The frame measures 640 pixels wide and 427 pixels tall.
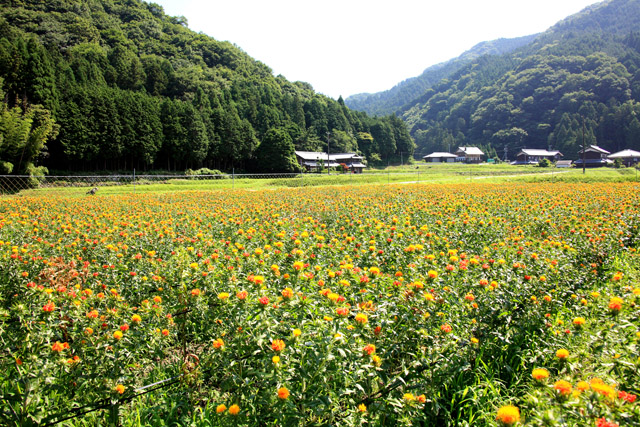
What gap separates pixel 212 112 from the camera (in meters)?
52.2

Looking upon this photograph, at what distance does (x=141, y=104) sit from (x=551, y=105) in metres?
122

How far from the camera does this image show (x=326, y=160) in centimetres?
6178

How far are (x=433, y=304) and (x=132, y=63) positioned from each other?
7325 centimetres

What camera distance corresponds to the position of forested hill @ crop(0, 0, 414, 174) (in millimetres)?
34562

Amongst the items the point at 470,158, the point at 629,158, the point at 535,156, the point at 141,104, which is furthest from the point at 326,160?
the point at 629,158

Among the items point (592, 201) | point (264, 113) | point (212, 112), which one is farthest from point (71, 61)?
point (592, 201)

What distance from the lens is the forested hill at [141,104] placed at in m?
34.6

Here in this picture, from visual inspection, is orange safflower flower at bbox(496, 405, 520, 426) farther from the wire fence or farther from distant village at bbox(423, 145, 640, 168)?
distant village at bbox(423, 145, 640, 168)

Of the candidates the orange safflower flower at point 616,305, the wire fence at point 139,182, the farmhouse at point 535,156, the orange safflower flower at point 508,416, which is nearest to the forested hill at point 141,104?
the wire fence at point 139,182

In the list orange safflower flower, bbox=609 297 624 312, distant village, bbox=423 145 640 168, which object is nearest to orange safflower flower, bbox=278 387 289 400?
orange safflower flower, bbox=609 297 624 312

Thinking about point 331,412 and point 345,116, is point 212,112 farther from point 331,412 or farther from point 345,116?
point 331,412

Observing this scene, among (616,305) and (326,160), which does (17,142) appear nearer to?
(616,305)

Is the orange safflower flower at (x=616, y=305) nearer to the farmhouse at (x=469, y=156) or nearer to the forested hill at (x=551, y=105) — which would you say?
the farmhouse at (x=469, y=156)

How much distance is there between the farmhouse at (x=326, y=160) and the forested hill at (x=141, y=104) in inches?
173
